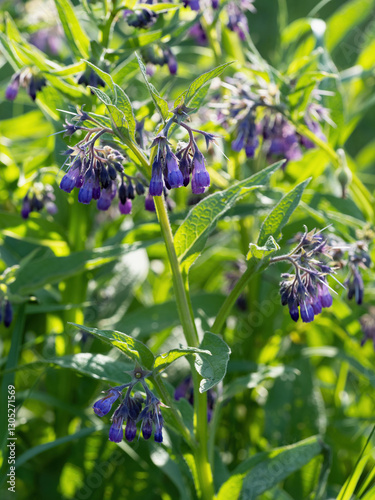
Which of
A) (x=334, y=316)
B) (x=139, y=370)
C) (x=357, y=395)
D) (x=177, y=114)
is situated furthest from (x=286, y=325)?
(x=177, y=114)

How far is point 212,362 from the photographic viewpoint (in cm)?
128

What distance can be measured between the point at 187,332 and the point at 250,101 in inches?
30.7

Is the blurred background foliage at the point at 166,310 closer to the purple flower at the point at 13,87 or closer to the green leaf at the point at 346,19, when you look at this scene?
the green leaf at the point at 346,19

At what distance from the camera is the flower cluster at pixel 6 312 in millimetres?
1743

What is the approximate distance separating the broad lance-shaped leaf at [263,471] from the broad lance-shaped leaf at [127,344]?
17.3 inches

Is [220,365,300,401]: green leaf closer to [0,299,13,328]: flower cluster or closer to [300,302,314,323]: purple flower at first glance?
[300,302,314,323]: purple flower

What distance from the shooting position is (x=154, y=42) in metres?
1.83

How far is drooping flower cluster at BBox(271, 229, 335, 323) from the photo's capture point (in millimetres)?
Answer: 1383

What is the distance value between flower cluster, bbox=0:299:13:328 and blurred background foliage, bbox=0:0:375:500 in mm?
29

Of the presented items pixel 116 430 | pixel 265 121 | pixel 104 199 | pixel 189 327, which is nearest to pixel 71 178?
pixel 104 199

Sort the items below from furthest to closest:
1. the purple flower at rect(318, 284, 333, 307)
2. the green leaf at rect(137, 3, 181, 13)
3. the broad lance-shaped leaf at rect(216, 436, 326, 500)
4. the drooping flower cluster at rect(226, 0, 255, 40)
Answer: the drooping flower cluster at rect(226, 0, 255, 40) < the green leaf at rect(137, 3, 181, 13) < the broad lance-shaped leaf at rect(216, 436, 326, 500) < the purple flower at rect(318, 284, 333, 307)

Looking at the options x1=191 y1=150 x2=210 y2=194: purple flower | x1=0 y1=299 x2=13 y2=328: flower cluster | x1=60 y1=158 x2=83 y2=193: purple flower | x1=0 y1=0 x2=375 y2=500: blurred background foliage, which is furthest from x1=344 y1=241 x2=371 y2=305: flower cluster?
x1=0 y1=299 x2=13 y2=328: flower cluster

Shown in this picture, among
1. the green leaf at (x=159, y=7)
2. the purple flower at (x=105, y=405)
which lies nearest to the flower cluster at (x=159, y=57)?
the green leaf at (x=159, y=7)

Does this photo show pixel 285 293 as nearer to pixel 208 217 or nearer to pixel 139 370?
pixel 208 217
